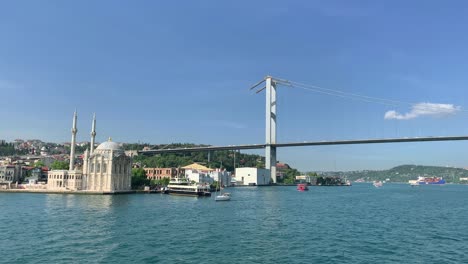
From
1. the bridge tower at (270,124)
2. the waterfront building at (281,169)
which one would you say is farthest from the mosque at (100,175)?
the waterfront building at (281,169)

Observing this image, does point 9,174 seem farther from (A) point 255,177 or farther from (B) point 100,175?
(A) point 255,177

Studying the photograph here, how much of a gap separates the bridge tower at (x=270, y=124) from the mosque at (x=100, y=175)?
33035mm

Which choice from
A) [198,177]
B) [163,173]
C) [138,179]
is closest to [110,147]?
[138,179]

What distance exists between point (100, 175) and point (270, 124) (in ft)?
128

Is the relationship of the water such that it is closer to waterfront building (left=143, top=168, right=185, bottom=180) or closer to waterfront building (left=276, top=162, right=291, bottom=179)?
waterfront building (left=143, top=168, right=185, bottom=180)

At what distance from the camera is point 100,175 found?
47219 mm

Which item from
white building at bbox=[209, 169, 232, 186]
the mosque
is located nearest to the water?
the mosque

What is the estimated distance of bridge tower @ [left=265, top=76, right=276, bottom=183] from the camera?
76.5 meters

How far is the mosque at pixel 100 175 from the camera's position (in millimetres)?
47031

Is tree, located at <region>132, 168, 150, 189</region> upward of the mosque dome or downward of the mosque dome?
downward

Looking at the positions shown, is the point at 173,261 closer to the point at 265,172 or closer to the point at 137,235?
the point at 137,235

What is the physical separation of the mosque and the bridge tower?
3303 cm

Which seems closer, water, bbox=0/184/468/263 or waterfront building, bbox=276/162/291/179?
water, bbox=0/184/468/263

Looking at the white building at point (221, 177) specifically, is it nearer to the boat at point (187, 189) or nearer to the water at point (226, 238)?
the boat at point (187, 189)
